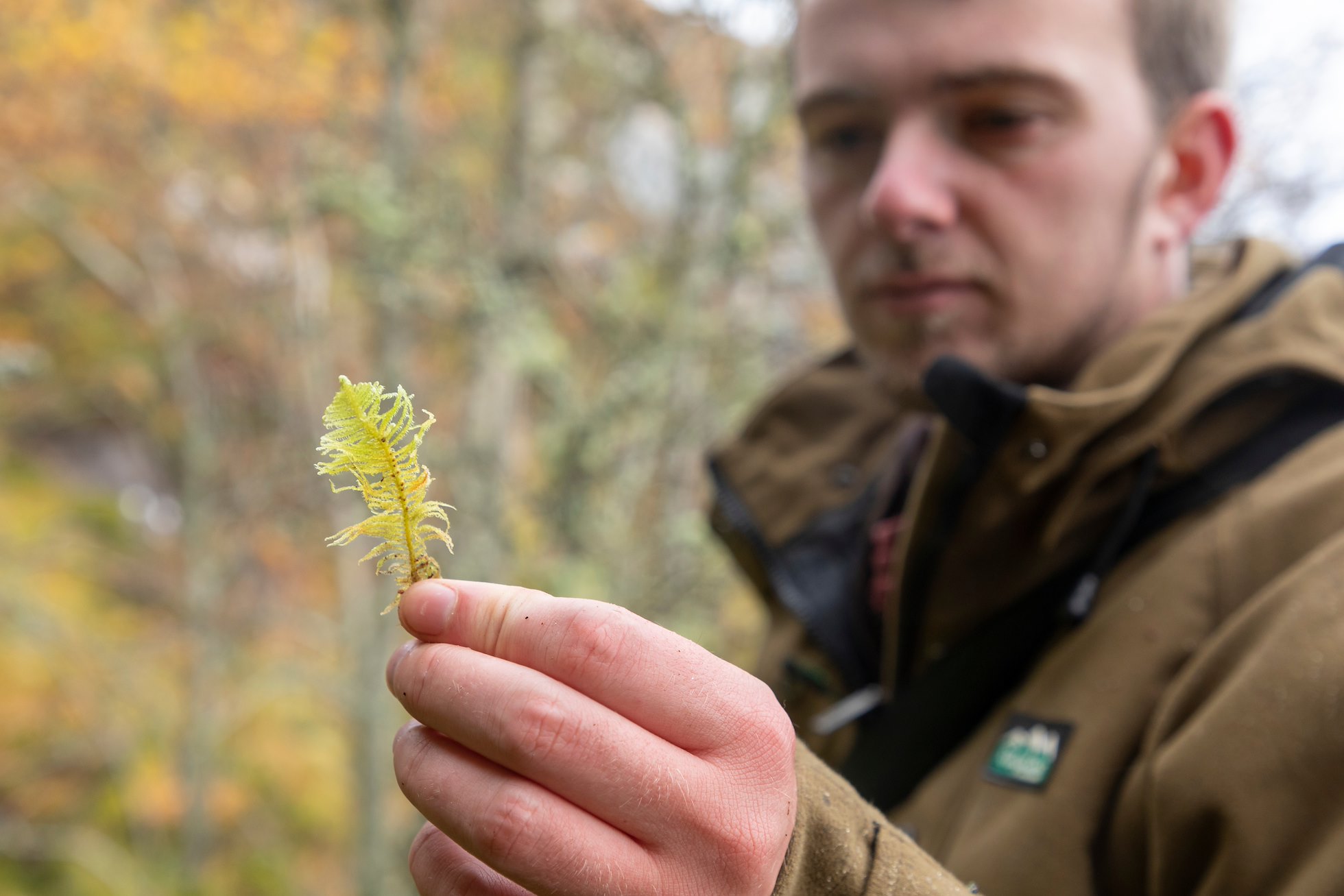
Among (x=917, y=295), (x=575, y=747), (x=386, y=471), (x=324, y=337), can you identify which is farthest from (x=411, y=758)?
(x=324, y=337)

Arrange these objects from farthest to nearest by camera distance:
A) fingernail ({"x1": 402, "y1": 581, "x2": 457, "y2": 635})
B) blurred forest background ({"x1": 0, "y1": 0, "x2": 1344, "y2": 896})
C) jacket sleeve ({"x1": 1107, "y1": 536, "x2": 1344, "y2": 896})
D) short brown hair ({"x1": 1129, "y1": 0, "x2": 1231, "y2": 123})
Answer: blurred forest background ({"x1": 0, "y1": 0, "x2": 1344, "y2": 896}), short brown hair ({"x1": 1129, "y1": 0, "x2": 1231, "y2": 123}), jacket sleeve ({"x1": 1107, "y1": 536, "x2": 1344, "y2": 896}), fingernail ({"x1": 402, "y1": 581, "x2": 457, "y2": 635})

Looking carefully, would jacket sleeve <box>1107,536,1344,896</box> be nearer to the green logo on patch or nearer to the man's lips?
Answer: the green logo on patch

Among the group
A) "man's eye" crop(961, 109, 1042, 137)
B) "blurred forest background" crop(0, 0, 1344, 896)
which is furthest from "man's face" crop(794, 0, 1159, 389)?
"blurred forest background" crop(0, 0, 1344, 896)

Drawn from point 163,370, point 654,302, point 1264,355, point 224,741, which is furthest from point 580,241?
point 1264,355

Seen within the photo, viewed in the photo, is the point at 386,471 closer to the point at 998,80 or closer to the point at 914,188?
the point at 914,188

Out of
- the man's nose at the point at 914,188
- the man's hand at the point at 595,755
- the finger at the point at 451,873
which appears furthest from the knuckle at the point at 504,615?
the man's nose at the point at 914,188
